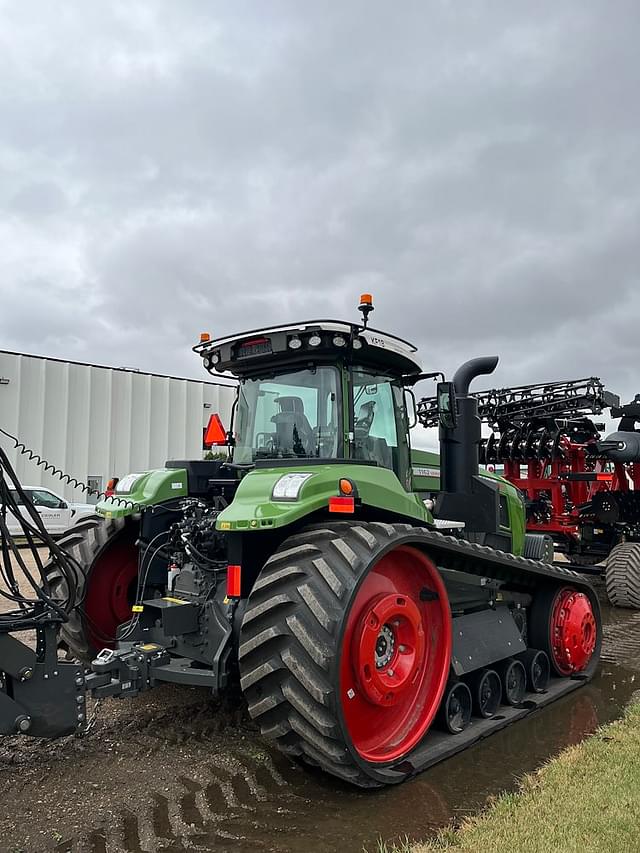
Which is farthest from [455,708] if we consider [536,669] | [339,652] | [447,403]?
[447,403]

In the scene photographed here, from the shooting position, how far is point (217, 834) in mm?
3391

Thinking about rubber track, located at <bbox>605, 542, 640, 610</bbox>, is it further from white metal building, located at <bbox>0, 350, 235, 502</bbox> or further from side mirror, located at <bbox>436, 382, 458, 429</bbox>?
white metal building, located at <bbox>0, 350, 235, 502</bbox>

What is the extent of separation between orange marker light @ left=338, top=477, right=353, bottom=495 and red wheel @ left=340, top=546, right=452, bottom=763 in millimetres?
450

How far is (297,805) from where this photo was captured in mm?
3709

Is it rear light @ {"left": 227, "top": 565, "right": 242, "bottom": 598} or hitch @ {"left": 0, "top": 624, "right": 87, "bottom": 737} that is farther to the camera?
rear light @ {"left": 227, "top": 565, "right": 242, "bottom": 598}

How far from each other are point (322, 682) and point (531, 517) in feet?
26.9

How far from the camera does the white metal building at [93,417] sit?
19.1 metres

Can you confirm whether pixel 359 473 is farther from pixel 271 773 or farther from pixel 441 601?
pixel 271 773

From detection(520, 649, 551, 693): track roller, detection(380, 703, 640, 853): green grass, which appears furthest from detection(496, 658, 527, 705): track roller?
detection(380, 703, 640, 853): green grass

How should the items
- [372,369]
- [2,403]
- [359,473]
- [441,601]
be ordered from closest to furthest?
[359,473] → [441,601] → [372,369] → [2,403]

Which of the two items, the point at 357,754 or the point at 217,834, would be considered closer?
the point at 217,834

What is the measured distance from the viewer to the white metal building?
1908cm

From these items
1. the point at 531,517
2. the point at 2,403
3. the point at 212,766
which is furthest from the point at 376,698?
the point at 2,403

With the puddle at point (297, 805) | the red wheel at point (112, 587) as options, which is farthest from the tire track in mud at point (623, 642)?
the red wheel at point (112, 587)
